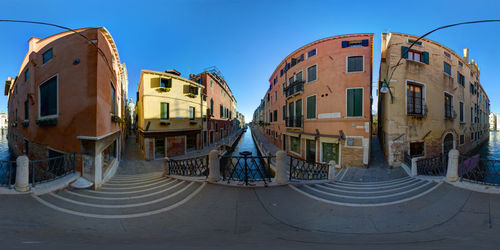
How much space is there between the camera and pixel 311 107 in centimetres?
1222

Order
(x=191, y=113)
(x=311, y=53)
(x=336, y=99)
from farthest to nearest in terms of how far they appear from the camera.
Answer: (x=191, y=113), (x=311, y=53), (x=336, y=99)

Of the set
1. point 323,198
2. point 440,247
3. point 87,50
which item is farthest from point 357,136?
point 87,50

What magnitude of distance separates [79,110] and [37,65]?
453 cm

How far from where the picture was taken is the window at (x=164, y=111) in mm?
13656

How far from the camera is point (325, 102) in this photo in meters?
11.1

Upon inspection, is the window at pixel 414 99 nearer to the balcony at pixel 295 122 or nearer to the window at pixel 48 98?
the balcony at pixel 295 122

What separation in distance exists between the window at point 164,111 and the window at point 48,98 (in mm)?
6580

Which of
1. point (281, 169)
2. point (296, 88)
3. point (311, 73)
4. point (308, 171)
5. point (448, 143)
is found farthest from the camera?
point (296, 88)

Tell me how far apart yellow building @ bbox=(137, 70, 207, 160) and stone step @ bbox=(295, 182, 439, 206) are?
38.8 ft

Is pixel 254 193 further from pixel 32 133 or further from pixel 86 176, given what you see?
pixel 32 133

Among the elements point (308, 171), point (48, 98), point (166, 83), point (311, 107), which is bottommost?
point (308, 171)

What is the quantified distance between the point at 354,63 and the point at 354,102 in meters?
2.49

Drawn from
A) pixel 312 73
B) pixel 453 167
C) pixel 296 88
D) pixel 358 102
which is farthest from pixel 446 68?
pixel 453 167

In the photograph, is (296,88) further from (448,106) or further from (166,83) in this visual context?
(166,83)
